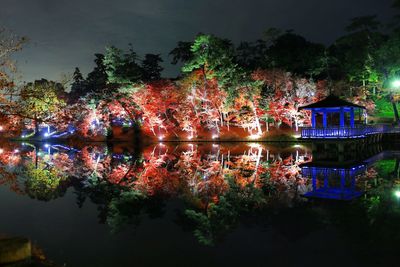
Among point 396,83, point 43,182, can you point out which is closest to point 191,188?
point 43,182

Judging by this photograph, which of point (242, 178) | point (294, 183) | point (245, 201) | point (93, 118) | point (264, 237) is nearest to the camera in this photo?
point (264, 237)

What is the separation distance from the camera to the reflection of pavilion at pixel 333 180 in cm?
1365

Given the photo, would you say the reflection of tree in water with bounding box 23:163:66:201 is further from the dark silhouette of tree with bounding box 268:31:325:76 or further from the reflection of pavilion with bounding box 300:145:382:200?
the dark silhouette of tree with bounding box 268:31:325:76

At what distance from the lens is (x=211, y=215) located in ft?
36.9

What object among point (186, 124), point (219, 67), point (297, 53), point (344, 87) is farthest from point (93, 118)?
point (344, 87)

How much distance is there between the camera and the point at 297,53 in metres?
52.0

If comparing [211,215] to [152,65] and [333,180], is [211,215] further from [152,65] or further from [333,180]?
[152,65]

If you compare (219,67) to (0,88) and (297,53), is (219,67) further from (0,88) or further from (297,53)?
(0,88)

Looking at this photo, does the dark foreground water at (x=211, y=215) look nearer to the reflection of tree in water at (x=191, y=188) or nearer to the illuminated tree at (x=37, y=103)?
the reflection of tree in water at (x=191, y=188)

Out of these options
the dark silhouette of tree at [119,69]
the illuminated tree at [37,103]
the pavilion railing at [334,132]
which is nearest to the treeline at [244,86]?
the dark silhouette of tree at [119,69]

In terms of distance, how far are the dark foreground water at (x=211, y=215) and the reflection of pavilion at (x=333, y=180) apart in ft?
0.15

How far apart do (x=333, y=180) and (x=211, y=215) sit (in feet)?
26.0

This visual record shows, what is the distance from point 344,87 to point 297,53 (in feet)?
29.6

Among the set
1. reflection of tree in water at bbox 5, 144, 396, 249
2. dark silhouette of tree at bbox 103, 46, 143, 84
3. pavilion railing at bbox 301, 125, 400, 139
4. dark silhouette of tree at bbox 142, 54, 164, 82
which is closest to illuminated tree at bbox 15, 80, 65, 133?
reflection of tree in water at bbox 5, 144, 396, 249
